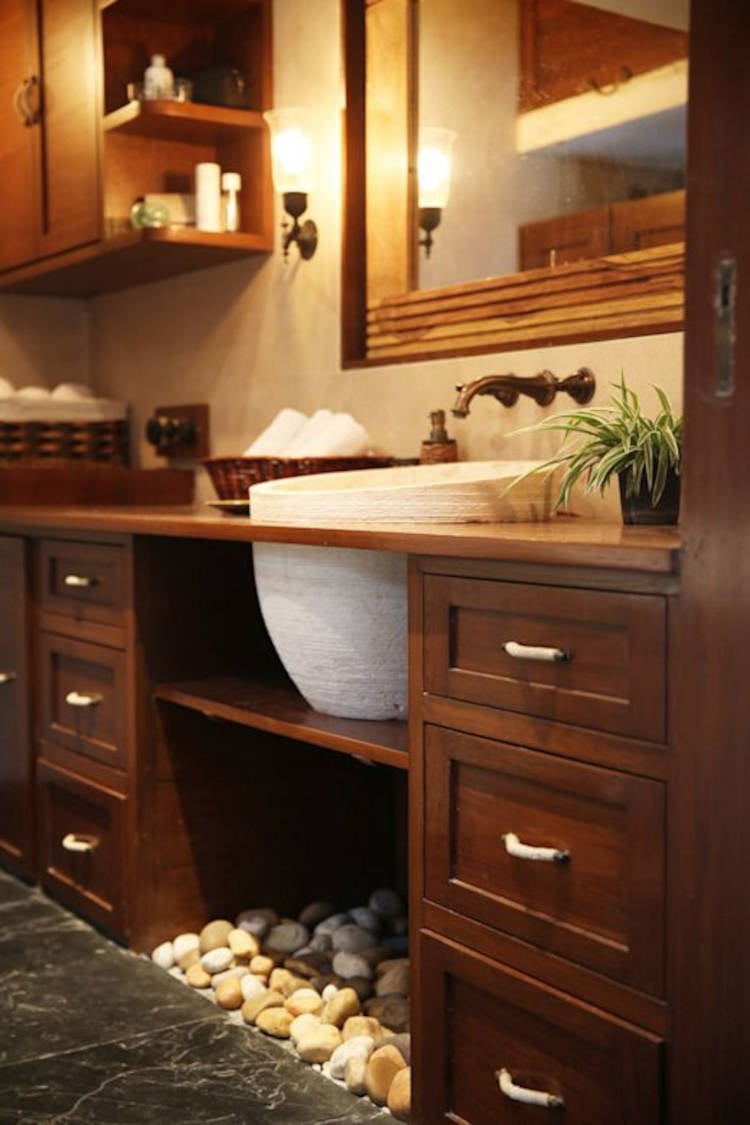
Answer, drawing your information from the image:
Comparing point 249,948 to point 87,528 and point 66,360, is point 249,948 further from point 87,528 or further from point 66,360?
point 66,360

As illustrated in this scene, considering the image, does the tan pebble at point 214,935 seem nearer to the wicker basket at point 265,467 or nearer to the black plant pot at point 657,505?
the wicker basket at point 265,467

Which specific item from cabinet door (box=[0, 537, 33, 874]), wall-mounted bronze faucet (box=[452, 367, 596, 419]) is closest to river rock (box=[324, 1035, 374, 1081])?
wall-mounted bronze faucet (box=[452, 367, 596, 419])

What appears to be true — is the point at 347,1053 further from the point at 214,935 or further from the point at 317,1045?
the point at 214,935

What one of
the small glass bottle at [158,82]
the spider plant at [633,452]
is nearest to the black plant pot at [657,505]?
the spider plant at [633,452]

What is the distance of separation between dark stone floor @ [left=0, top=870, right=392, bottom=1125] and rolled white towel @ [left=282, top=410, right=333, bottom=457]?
92 centimetres

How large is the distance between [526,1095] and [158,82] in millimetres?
2171

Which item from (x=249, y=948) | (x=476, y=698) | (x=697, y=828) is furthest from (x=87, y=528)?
(x=697, y=828)

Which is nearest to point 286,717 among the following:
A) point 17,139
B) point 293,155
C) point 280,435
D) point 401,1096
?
point 401,1096

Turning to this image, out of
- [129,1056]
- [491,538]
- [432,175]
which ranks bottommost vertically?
[129,1056]

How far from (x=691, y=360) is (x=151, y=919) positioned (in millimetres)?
1495

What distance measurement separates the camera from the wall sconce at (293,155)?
8.91 feet

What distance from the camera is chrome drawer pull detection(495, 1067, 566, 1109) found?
146 centimetres

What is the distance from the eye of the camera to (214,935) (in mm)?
2311

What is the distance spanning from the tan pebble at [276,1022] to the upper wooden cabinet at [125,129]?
5.11ft
